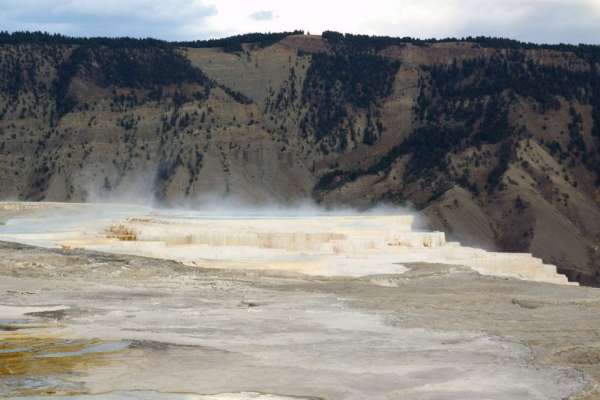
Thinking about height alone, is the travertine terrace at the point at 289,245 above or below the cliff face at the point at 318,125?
below

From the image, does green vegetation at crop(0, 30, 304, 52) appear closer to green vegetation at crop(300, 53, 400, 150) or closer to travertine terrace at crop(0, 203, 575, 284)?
green vegetation at crop(300, 53, 400, 150)

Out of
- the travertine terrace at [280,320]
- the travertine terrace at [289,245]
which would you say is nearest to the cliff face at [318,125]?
the travertine terrace at [289,245]

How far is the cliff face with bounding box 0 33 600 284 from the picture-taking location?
99000mm

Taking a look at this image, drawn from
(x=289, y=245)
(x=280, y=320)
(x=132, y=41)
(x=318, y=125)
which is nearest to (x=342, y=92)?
(x=318, y=125)

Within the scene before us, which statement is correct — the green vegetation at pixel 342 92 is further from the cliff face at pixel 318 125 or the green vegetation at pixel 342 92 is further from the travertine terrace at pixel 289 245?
the travertine terrace at pixel 289 245

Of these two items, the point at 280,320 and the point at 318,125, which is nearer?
the point at 280,320

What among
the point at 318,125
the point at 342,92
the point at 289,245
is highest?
the point at 342,92

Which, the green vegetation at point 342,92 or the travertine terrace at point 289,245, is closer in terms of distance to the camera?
the travertine terrace at point 289,245

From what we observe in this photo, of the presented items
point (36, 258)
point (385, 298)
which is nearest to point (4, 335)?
point (385, 298)

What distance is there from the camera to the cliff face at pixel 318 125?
99.0m

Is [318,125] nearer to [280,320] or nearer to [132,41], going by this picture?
[132,41]

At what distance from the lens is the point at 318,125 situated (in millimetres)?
114062

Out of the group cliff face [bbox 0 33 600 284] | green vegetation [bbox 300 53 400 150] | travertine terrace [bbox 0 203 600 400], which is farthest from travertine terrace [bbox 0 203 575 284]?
green vegetation [bbox 300 53 400 150]

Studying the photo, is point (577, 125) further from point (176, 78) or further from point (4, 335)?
point (4, 335)
